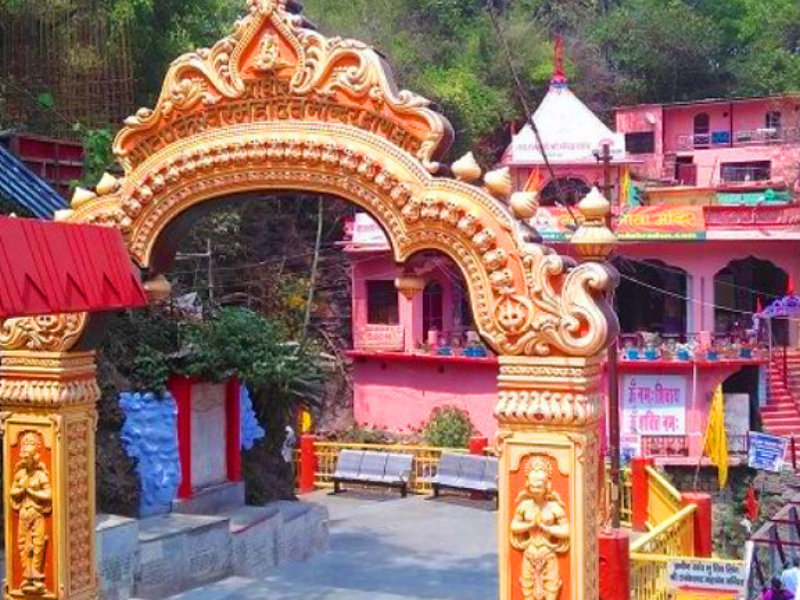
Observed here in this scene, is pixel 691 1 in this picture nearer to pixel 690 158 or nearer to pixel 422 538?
pixel 690 158

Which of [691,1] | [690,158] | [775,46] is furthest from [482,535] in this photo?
[691,1]

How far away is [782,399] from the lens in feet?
75.8

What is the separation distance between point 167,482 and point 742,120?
21.2 m

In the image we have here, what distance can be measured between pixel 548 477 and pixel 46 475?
106 inches

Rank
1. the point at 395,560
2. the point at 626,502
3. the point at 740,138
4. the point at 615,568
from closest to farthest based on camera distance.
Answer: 1. the point at 615,568
2. the point at 395,560
3. the point at 626,502
4. the point at 740,138

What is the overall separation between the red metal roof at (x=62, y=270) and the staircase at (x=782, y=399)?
63.0 ft

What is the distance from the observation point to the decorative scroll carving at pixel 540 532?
5.05 metres

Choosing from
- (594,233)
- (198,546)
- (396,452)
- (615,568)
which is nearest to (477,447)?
(396,452)

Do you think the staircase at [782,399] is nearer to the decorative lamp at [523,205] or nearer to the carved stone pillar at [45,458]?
the decorative lamp at [523,205]

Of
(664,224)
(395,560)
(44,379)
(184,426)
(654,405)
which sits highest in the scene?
(664,224)

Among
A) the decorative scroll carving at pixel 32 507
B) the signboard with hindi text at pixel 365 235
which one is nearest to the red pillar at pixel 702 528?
the decorative scroll carving at pixel 32 507

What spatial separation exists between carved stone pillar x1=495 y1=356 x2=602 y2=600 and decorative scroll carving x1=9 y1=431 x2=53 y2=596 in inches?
96.7

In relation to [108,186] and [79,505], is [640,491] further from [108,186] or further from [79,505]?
[108,186]

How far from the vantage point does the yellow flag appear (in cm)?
2019
